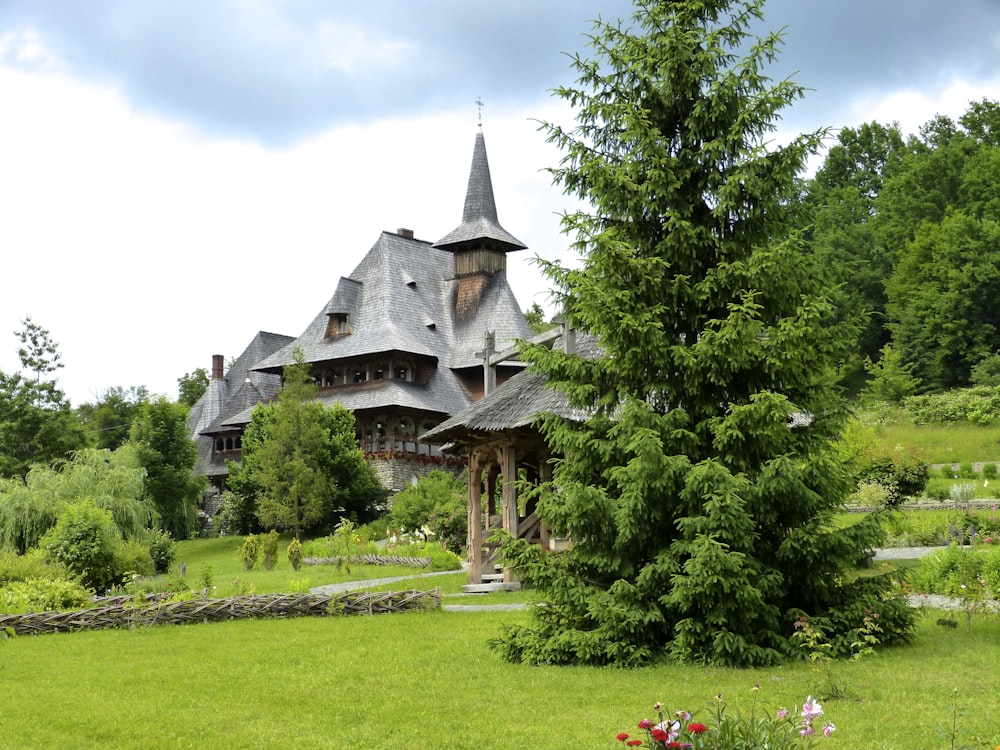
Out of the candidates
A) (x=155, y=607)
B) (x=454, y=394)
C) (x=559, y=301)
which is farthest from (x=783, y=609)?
(x=454, y=394)

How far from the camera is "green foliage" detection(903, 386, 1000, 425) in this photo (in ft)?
133

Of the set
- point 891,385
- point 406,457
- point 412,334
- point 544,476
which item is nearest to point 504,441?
point 544,476

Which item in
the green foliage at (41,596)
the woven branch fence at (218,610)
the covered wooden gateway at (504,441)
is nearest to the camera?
the woven branch fence at (218,610)

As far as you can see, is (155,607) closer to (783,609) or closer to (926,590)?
(783,609)

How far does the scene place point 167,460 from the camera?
39.4 metres

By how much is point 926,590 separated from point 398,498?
73.6ft

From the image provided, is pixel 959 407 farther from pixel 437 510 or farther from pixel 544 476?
pixel 544 476

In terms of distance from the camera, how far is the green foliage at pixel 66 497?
2589cm

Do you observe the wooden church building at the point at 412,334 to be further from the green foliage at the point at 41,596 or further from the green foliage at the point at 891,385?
the green foliage at the point at 41,596

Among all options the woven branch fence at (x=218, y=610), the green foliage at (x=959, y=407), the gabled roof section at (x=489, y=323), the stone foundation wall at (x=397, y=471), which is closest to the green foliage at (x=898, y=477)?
the woven branch fence at (x=218, y=610)

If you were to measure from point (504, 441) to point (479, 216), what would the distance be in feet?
97.1

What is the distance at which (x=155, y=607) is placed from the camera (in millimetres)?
16203

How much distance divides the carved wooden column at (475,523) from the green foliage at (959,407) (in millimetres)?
25595

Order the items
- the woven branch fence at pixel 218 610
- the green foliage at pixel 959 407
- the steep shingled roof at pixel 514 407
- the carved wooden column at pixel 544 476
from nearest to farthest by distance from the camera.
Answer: the woven branch fence at pixel 218 610, the steep shingled roof at pixel 514 407, the carved wooden column at pixel 544 476, the green foliage at pixel 959 407
